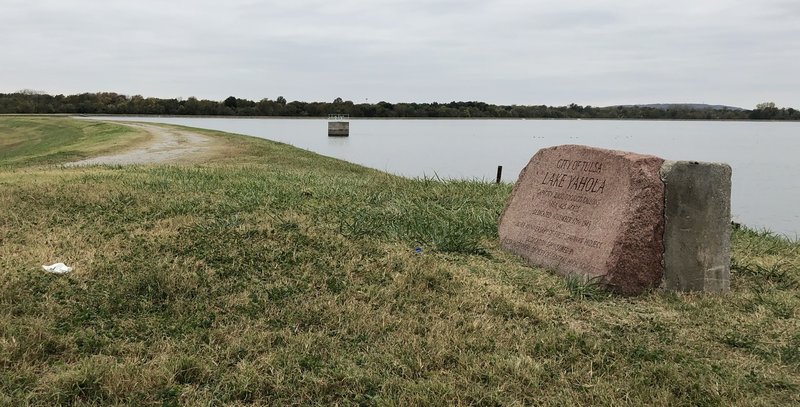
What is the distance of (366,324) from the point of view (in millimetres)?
4219

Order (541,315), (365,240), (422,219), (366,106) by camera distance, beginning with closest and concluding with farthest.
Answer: (541,315)
(365,240)
(422,219)
(366,106)

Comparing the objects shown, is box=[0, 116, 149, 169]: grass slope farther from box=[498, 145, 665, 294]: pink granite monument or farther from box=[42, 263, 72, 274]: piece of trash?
box=[498, 145, 665, 294]: pink granite monument

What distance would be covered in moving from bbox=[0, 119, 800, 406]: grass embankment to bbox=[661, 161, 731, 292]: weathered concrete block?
9.9 inches

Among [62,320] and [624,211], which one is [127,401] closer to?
[62,320]

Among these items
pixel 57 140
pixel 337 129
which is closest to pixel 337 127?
pixel 337 129

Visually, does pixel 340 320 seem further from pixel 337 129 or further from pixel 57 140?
pixel 337 129

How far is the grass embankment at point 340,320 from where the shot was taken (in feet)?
11.1

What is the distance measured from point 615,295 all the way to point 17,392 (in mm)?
4333

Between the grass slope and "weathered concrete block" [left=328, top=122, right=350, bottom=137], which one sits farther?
"weathered concrete block" [left=328, top=122, right=350, bottom=137]

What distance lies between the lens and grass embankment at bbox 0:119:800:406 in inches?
133

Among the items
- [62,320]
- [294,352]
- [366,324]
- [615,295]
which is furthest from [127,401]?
[615,295]

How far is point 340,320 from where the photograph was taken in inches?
169

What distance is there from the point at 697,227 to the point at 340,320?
317 centimetres

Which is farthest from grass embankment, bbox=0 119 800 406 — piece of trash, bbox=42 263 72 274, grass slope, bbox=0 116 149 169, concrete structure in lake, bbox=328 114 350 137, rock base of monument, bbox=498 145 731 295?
concrete structure in lake, bbox=328 114 350 137
